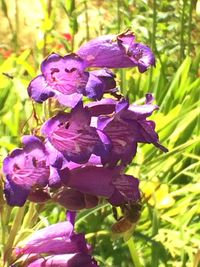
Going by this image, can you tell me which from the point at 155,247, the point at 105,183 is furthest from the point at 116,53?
the point at 155,247

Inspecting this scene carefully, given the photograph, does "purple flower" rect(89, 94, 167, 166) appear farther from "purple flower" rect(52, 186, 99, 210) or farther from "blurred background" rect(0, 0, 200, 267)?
"blurred background" rect(0, 0, 200, 267)

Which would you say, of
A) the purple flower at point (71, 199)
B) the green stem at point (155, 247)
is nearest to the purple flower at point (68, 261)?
the purple flower at point (71, 199)

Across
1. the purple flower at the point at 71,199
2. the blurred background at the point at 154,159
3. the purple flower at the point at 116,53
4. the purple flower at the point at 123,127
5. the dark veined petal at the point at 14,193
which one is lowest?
the blurred background at the point at 154,159

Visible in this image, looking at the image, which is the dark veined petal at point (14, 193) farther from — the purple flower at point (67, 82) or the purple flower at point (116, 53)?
the purple flower at point (116, 53)

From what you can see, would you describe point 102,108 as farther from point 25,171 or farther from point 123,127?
point 25,171

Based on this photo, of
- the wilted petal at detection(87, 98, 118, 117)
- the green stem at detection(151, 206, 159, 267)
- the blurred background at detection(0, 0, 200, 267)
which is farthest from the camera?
the blurred background at detection(0, 0, 200, 267)

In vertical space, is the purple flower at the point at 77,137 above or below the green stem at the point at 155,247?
above

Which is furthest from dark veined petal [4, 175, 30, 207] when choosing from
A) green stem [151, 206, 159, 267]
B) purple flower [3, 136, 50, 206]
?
green stem [151, 206, 159, 267]
